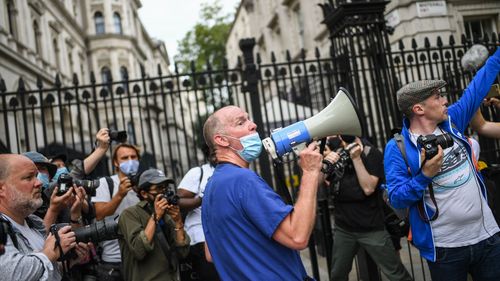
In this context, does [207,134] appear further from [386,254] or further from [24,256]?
[386,254]

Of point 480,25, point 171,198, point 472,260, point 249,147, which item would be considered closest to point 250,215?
point 249,147

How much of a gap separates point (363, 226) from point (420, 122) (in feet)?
5.05

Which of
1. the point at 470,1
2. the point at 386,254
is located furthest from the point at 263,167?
the point at 470,1

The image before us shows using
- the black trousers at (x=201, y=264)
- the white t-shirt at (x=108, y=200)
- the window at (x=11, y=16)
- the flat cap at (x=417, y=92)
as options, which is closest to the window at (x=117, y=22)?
the window at (x=11, y=16)

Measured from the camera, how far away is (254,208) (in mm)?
2096

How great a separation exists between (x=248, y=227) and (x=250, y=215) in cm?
9

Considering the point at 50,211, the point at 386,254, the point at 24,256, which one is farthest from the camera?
the point at 386,254

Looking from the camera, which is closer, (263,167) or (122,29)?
(263,167)

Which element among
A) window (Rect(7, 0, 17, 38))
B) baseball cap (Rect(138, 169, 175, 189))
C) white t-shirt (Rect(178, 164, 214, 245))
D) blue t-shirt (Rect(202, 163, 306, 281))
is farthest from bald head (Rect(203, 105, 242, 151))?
window (Rect(7, 0, 17, 38))

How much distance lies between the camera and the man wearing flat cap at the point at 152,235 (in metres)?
3.56

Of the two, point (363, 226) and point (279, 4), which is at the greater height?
point (279, 4)

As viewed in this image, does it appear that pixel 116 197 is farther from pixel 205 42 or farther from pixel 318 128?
pixel 205 42

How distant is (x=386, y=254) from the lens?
416 cm

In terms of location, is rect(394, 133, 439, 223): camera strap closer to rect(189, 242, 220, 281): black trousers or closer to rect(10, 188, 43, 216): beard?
rect(189, 242, 220, 281): black trousers
